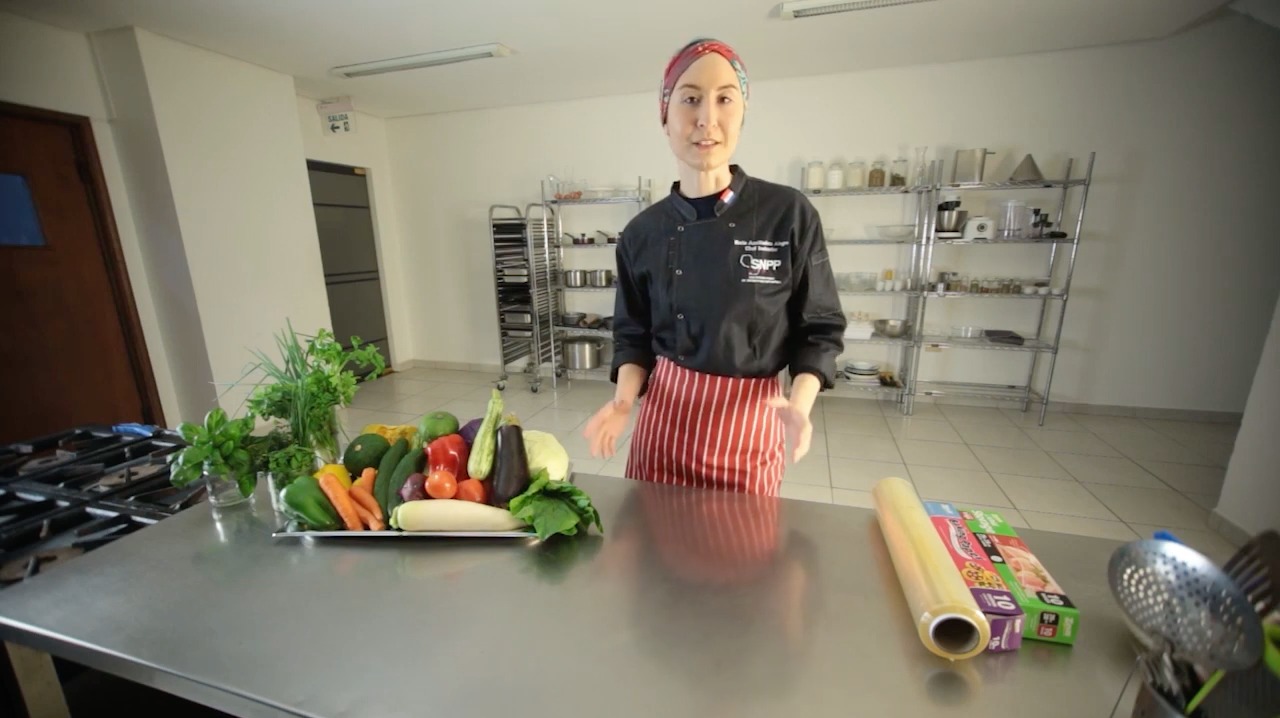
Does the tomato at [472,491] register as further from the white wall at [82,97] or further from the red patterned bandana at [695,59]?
the white wall at [82,97]

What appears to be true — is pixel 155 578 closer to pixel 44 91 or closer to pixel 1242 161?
pixel 44 91

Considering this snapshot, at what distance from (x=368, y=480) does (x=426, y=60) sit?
128 inches

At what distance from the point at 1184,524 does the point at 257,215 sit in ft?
17.5

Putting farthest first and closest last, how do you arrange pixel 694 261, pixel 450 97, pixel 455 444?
pixel 450 97 < pixel 694 261 < pixel 455 444

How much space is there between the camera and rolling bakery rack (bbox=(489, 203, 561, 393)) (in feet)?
13.8

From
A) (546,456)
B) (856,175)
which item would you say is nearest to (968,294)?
(856,175)

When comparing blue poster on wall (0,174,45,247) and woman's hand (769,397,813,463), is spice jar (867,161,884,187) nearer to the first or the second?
woman's hand (769,397,813,463)

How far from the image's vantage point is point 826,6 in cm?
253

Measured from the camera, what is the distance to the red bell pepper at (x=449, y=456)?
2.89ft

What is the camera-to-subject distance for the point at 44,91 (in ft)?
8.64

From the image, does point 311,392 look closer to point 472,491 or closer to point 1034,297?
point 472,491

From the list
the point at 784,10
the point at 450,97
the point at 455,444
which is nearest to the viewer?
the point at 455,444

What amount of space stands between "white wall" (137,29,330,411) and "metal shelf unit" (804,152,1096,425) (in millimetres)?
3634

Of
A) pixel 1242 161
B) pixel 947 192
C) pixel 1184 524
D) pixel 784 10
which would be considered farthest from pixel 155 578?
pixel 1242 161
